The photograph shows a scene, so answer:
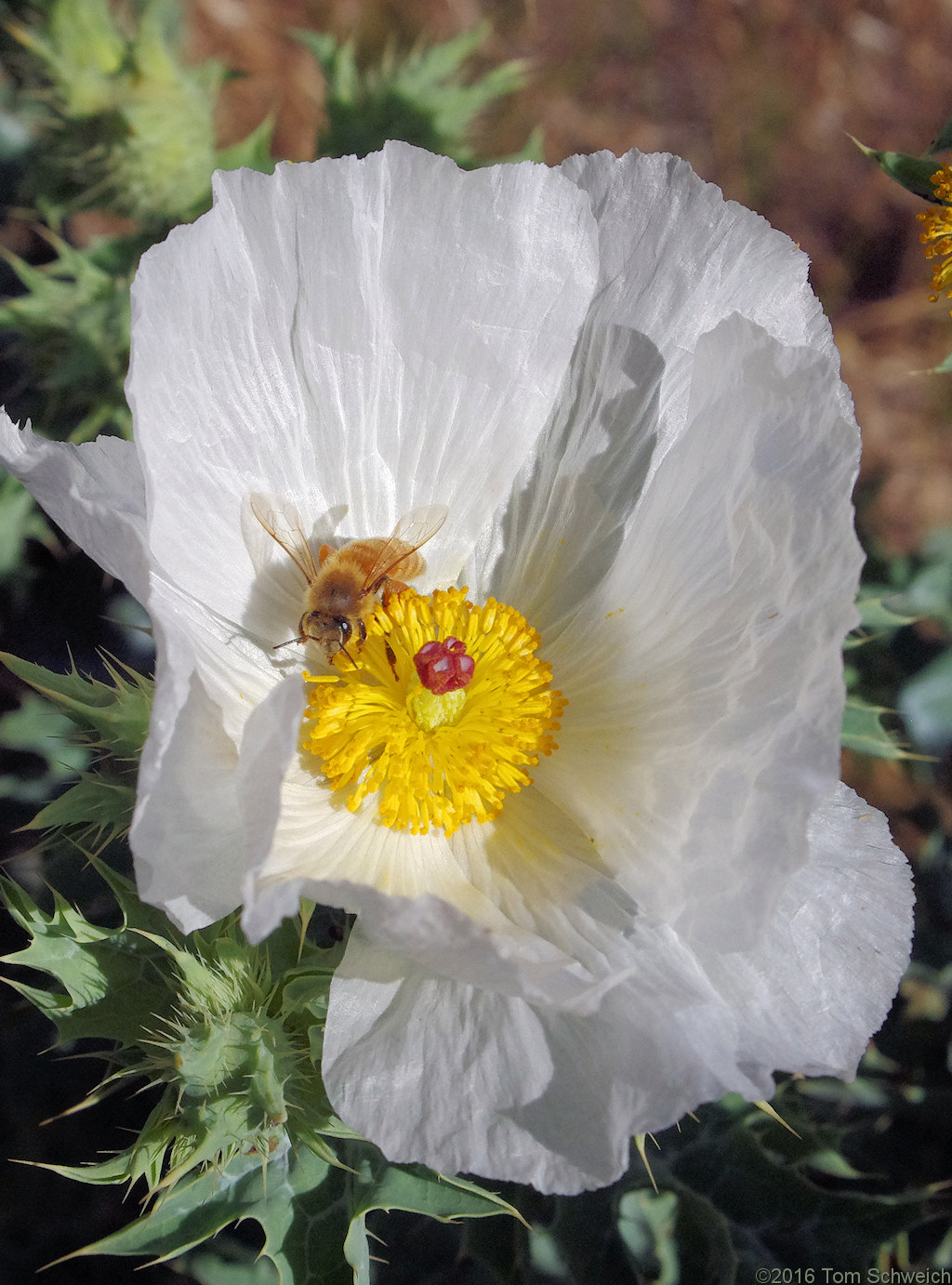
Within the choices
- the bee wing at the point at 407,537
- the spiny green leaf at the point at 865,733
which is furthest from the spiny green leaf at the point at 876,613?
the bee wing at the point at 407,537

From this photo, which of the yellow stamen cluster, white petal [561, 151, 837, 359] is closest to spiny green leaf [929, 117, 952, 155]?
the yellow stamen cluster

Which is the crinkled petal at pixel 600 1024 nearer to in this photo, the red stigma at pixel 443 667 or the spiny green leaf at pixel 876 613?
the red stigma at pixel 443 667

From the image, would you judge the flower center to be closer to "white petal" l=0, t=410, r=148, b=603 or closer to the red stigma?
the red stigma

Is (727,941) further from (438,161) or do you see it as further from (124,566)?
(438,161)

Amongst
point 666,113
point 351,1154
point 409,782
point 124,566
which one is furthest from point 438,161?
point 666,113

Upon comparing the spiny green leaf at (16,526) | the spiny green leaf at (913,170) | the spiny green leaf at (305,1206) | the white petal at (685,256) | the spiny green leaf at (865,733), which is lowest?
the spiny green leaf at (16,526)

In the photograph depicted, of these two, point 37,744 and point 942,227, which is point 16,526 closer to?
point 37,744

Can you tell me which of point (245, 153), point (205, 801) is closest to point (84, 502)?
point (205, 801)
